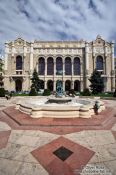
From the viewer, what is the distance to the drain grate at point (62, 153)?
3779mm

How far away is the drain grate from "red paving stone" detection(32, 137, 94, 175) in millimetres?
97

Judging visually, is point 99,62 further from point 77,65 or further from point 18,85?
point 18,85

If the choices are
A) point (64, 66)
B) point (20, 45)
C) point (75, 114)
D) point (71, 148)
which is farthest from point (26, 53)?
point (71, 148)

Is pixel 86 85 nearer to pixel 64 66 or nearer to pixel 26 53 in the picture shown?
pixel 64 66

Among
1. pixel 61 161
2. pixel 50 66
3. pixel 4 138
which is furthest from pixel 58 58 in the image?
pixel 61 161

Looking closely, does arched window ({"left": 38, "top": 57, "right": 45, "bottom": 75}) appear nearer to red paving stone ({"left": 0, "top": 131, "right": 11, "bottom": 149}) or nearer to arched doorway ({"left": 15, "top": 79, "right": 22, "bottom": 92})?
arched doorway ({"left": 15, "top": 79, "right": 22, "bottom": 92})

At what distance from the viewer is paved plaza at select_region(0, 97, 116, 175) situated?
327cm

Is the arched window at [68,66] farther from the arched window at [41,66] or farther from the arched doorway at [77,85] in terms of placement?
the arched window at [41,66]

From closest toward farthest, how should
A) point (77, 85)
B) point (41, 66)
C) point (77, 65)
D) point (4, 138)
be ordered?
point (4, 138) → point (77, 65) → point (41, 66) → point (77, 85)

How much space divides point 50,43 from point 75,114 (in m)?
47.1

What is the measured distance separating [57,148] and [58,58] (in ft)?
159

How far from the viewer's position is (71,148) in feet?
14.1

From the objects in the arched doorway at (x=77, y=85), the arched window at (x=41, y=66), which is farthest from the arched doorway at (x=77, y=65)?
the arched window at (x=41, y=66)

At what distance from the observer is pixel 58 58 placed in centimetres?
5100
